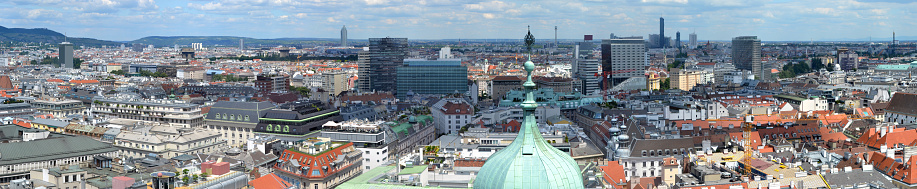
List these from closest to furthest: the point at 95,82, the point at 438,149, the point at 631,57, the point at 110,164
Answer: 1. the point at 110,164
2. the point at 438,149
3. the point at 95,82
4. the point at 631,57

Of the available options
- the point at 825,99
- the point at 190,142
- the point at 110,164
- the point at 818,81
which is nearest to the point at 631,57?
the point at 818,81

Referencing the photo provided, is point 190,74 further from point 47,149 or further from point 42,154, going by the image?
point 42,154

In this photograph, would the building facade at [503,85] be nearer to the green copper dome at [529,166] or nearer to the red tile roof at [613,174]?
the red tile roof at [613,174]

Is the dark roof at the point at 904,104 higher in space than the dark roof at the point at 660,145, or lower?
higher

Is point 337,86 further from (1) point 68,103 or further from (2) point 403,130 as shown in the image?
(2) point 403,130

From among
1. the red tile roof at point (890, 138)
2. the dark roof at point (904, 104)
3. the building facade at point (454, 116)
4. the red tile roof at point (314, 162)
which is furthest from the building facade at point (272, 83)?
the red tile roof at point (890, 138)

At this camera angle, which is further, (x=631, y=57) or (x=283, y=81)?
(x=631, y=57)

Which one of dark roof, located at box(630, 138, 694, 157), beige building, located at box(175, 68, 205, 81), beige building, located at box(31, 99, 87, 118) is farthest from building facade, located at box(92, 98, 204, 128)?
beige building, located at box(175, 68, 205, 81)

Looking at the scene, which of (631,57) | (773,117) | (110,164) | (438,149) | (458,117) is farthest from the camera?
(631,57)
